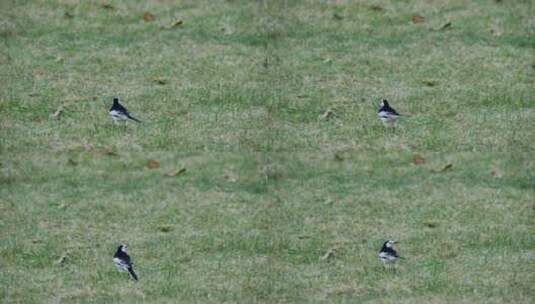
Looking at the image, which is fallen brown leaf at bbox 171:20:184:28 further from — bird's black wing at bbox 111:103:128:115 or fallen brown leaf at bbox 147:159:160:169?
fallen brown leaf at bbox 147:159:160:169

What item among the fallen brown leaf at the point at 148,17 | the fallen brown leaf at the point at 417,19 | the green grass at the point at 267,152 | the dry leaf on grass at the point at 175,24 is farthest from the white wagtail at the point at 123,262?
the fallen brown leaf at the point at 417,19

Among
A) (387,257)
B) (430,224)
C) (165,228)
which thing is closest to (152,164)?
(165,228)

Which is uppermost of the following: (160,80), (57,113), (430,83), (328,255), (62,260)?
(430,83)

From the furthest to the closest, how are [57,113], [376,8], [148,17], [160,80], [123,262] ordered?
[376,8] → [148,17] → [160,80] → [57,113] → [123,262]

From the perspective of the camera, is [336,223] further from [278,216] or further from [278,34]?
[278,34]

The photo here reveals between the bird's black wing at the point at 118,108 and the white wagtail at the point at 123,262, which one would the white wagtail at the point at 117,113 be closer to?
the bird's black wing at the point at 118,108

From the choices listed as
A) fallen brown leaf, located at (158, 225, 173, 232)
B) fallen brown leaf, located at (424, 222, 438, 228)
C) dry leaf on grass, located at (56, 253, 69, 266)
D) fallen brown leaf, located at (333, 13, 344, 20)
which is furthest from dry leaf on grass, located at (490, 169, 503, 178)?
dry leaf on grass, located at (56, 253, 69, 266)

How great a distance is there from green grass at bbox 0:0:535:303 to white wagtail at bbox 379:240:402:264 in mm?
181

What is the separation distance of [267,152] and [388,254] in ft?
10.0

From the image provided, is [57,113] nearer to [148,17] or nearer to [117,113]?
[117,113]

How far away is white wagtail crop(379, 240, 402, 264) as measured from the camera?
2050cm

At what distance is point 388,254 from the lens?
20500mm

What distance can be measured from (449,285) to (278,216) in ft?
10.5

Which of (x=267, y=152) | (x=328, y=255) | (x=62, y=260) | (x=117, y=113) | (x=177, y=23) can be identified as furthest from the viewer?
(x=177, y=23)
